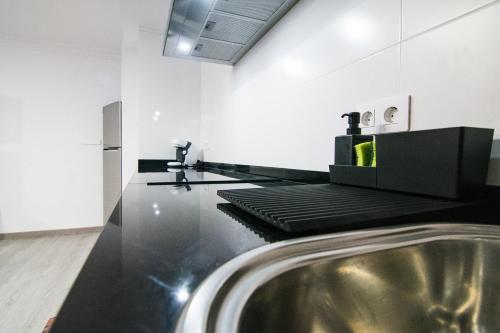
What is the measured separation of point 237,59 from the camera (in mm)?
1637

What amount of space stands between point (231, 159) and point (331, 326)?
154 centimetres

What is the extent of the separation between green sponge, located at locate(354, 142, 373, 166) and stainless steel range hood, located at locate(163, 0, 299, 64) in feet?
2.38

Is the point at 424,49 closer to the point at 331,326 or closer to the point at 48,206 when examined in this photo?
the point at 331,326

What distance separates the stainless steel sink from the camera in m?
0.21

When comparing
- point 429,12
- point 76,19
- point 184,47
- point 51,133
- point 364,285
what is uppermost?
point 76,19

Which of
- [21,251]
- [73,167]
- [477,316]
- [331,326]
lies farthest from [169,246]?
[73,167]

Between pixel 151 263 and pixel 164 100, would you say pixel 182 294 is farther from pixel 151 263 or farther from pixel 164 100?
pixel 164 100

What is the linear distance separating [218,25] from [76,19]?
1870 millimetres

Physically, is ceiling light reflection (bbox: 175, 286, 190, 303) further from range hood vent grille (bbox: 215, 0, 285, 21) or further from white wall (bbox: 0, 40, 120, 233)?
white wall (bbox: 0, 40, 120, 233)

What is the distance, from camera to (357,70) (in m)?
0.77

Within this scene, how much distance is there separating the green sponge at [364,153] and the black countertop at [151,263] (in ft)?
0.79

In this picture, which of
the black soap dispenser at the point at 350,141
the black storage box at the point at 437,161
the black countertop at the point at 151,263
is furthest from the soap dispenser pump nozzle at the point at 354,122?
the black countertop at the point at 151,263

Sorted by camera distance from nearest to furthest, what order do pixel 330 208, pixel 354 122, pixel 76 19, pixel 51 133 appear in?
pixel 330 208
pixel 354 122
pixel 76 19
pixel 51 133

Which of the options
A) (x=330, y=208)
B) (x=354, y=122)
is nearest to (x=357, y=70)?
(x=354, y=122)
